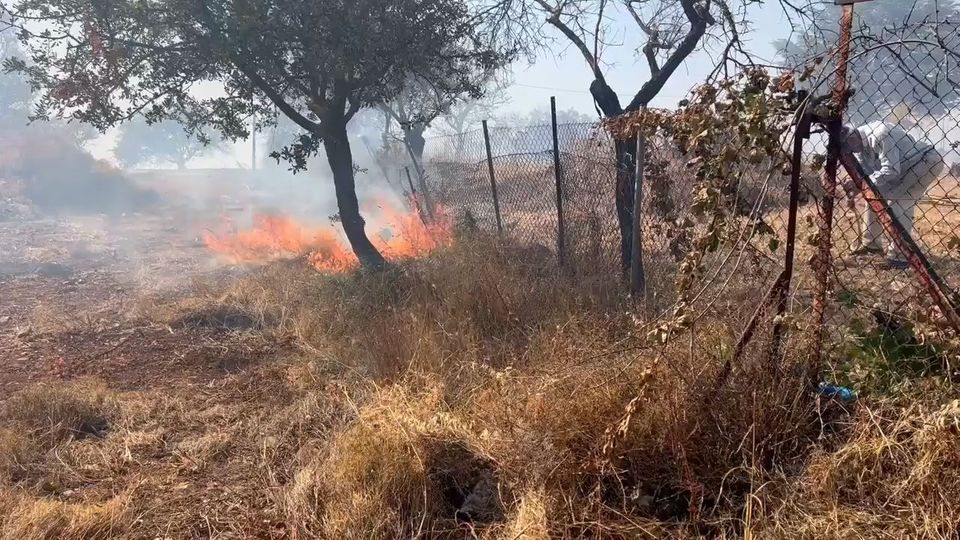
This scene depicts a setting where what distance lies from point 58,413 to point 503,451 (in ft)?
10.2

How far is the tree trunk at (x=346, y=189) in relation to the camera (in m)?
8.95

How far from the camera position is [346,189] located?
30.1 ft

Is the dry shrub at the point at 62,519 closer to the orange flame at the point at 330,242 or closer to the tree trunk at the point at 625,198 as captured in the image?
the tree trunk at the point at 625,198

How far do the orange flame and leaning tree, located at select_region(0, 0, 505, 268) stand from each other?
0.93 m

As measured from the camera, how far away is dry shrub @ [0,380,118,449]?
3.95 metres

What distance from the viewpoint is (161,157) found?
270ft

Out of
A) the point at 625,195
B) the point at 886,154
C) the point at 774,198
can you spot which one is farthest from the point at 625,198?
the point at 774,198

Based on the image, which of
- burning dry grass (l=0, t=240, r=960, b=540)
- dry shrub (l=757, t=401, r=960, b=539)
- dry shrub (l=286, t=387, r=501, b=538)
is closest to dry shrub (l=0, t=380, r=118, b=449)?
burning dry grass (l=0, t=240, r=960, b=540)

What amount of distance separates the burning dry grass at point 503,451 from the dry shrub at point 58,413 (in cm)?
1

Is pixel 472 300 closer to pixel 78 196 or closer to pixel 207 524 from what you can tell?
pixel 207 524

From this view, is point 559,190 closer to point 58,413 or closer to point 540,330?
point 540,330

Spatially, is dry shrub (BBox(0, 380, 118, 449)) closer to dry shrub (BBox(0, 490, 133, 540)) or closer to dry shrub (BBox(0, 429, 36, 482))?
dry shrub (BBox(0, 429, 36, 482))

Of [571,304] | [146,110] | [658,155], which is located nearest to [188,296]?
[146,110]

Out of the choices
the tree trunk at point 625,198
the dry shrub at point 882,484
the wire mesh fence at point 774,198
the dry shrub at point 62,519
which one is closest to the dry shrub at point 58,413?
the dry shrub at point 62,519
